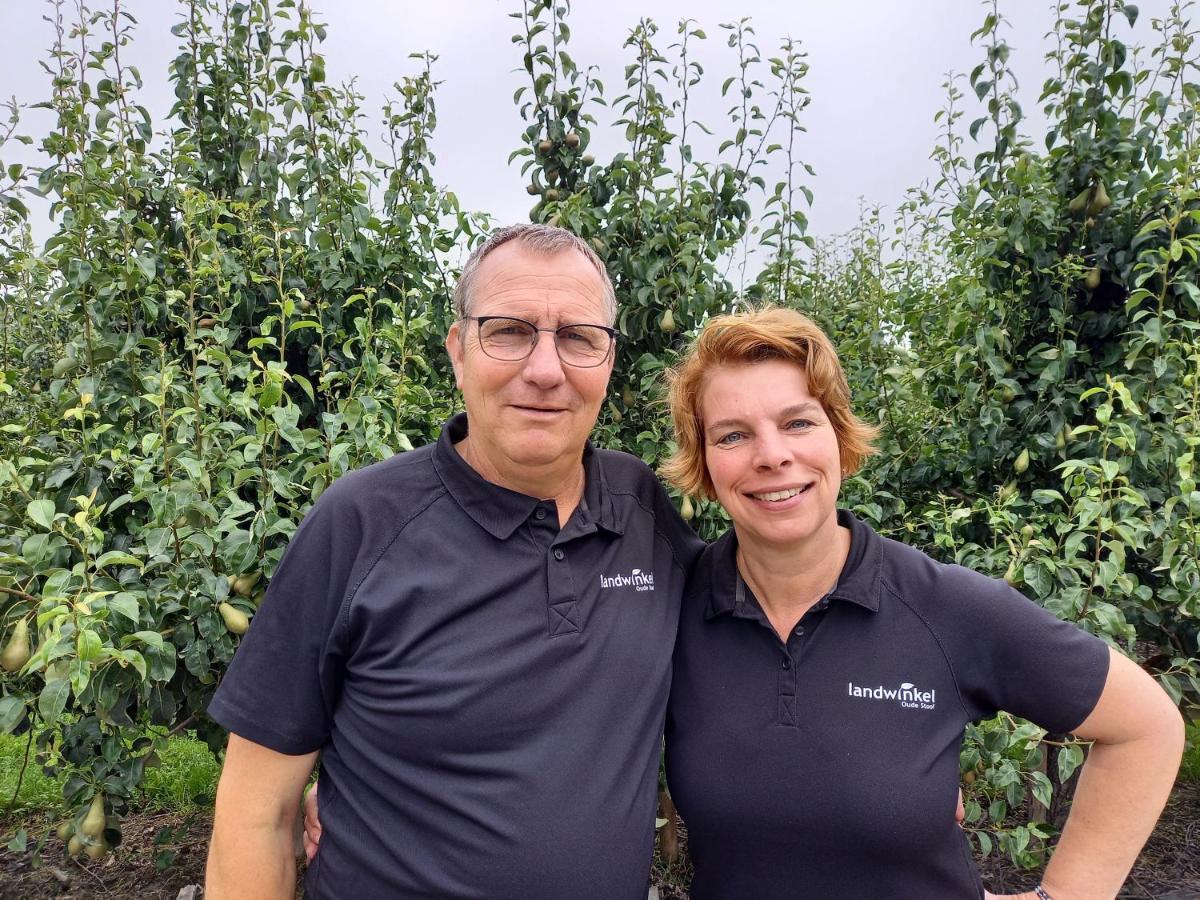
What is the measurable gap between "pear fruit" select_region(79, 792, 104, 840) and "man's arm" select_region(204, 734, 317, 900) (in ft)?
2.50

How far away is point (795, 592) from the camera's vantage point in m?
1.73

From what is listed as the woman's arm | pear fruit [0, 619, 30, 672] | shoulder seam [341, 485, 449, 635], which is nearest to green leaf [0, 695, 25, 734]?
pear fruit [0, 619, 30, 672]

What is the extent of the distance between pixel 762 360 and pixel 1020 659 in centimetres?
78

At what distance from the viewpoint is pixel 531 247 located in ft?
5.82

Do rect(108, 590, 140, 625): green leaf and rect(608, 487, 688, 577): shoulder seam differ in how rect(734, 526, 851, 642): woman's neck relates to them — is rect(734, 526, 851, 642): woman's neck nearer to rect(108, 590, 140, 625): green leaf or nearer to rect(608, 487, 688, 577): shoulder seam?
rect(608, 487, 688, 577): shoulder seam

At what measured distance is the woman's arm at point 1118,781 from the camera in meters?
1.61

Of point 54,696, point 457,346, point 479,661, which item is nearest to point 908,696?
point 479,661

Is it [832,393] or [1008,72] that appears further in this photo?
[1008,72]

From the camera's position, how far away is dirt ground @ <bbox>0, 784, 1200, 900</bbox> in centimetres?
317

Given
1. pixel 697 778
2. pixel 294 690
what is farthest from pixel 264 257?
pixel 697 778

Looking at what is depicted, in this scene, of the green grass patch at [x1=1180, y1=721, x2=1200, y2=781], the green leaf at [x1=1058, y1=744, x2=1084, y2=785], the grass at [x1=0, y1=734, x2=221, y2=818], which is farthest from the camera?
the green grass patch at [x1=1180, y1=721, x2=1200, y2=781]

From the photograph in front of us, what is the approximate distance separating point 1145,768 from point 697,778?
90 cm

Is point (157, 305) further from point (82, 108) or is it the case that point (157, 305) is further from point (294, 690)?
point (294, 690)

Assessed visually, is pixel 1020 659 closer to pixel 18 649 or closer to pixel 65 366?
pixel 18 649
